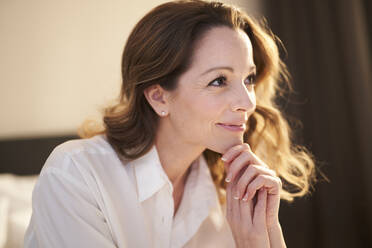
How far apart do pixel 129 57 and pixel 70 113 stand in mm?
1731

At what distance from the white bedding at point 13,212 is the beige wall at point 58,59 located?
0.76 metres

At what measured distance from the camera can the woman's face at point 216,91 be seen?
1.22m

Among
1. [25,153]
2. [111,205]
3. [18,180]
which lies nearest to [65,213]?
[111,205]

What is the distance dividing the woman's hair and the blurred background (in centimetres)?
22

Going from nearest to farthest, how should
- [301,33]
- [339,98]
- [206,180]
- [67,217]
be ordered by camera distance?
[67,217], [206,180], [339,98], [301,33]

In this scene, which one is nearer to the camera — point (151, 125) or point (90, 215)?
point (90, 215)

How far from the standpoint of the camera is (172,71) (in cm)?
127

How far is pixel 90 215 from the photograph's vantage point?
43.7 inches

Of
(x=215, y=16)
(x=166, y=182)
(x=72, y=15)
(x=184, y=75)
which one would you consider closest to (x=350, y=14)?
(x=215, y=16)

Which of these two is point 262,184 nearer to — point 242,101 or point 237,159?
point 237,159

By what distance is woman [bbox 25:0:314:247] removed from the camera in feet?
3.63

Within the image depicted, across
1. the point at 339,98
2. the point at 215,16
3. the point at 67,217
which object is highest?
the point at 215,16

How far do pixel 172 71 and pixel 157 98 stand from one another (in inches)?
5.4

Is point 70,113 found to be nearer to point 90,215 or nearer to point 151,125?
point 151,125
